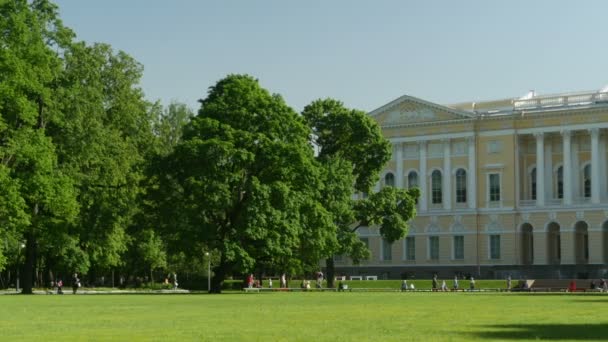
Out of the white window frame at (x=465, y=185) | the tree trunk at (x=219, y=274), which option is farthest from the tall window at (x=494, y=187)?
the tree trunk at (x=219, y=274)

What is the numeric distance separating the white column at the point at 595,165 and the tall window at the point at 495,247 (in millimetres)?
9304

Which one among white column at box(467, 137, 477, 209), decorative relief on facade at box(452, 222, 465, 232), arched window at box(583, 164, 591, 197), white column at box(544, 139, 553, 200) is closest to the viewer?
arched window at box(583, 164, 591, 197)

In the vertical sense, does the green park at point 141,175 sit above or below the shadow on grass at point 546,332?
above

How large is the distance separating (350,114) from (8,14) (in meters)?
26.8

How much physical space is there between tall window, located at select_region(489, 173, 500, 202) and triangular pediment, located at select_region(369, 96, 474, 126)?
5926 millimetres

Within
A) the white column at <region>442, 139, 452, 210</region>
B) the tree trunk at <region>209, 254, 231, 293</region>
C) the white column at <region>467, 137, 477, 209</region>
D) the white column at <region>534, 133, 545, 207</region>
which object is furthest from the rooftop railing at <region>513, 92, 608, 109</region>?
the tree trunk at <region>209, 254, 231, 293</region>

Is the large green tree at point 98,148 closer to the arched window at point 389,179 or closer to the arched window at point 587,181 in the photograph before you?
the arched window at point 389,179

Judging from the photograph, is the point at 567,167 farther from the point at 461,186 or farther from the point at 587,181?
the point at 461,186

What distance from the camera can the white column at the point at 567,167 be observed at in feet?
328

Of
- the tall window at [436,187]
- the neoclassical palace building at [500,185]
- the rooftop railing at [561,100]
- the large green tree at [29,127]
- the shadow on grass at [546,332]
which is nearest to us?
the shadow on grass at [546,332]

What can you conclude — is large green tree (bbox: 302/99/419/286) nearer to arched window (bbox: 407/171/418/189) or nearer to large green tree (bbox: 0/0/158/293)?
large green tree (bbox: 0/0/158/293)

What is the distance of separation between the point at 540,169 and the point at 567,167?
2527 mm

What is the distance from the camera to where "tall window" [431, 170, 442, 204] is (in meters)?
107

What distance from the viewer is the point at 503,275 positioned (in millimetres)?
98375
